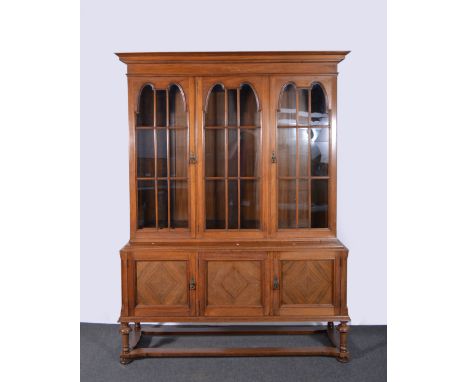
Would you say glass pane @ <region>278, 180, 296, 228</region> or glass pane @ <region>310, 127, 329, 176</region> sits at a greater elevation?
glass pane @ <region>310, 127, 329, 176</region>

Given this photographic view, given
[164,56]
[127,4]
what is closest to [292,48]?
[164,56]

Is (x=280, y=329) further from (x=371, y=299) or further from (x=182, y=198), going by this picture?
(x=182, y=198)

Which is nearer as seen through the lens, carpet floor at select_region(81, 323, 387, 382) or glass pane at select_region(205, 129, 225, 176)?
carpet floor at select_region(81, 323, 387, 382)

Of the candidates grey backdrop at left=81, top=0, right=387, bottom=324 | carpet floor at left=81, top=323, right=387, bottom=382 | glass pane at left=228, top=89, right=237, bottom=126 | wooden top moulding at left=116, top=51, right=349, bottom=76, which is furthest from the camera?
grey backdrop at left=81, top=0, right=387, bottom=324

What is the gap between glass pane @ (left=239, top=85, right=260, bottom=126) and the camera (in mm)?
2721

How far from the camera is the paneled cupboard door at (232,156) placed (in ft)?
8.77

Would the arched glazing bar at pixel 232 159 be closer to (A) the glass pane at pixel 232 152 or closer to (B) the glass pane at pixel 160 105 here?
(A) the glass pane at pixel 232 152

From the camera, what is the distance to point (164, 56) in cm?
262

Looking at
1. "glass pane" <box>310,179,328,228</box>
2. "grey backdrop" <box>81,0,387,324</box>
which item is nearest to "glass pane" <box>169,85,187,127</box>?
"grey backdrop" <box>81,0,387,324</box>

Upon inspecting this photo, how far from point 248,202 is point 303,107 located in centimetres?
75

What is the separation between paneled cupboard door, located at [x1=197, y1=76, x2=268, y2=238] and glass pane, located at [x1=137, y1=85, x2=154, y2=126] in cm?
33

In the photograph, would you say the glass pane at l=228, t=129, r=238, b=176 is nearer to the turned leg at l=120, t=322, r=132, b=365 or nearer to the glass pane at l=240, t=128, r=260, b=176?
the glass pane at l=240, t=128, r=260, b=176

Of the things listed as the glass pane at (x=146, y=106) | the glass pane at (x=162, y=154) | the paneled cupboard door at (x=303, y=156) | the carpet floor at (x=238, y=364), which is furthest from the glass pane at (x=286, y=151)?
the carpet floor at (x=238, y=364)

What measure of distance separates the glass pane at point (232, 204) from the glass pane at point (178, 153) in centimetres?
33
